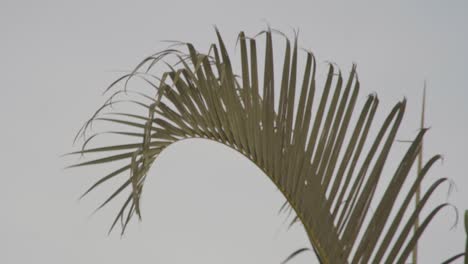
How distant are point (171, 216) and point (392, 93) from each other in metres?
1.27

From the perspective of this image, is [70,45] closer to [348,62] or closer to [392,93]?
[348,62]

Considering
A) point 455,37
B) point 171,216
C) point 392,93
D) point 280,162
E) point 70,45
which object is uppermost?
point 455,37

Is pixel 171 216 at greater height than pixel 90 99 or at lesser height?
lesser

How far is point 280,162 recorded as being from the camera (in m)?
0.87

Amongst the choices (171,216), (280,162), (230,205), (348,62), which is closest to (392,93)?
(348,62)

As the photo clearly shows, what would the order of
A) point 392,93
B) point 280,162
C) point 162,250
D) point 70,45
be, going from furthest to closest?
point 70,45 → point 162,250 → point 392,93 → point 280,162

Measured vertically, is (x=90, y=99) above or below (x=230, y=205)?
above

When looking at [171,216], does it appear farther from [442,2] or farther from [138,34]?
[442,2]

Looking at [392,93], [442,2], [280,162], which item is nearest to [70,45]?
[392,93]

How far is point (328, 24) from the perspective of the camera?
10.8 ft

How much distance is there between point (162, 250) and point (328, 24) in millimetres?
1446

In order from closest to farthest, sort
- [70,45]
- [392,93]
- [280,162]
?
[280,162]
[392,93]
[70,45]

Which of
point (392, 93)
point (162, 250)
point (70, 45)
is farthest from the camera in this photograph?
point (70, 45)

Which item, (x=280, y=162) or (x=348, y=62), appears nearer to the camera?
(x=280, y=162)
